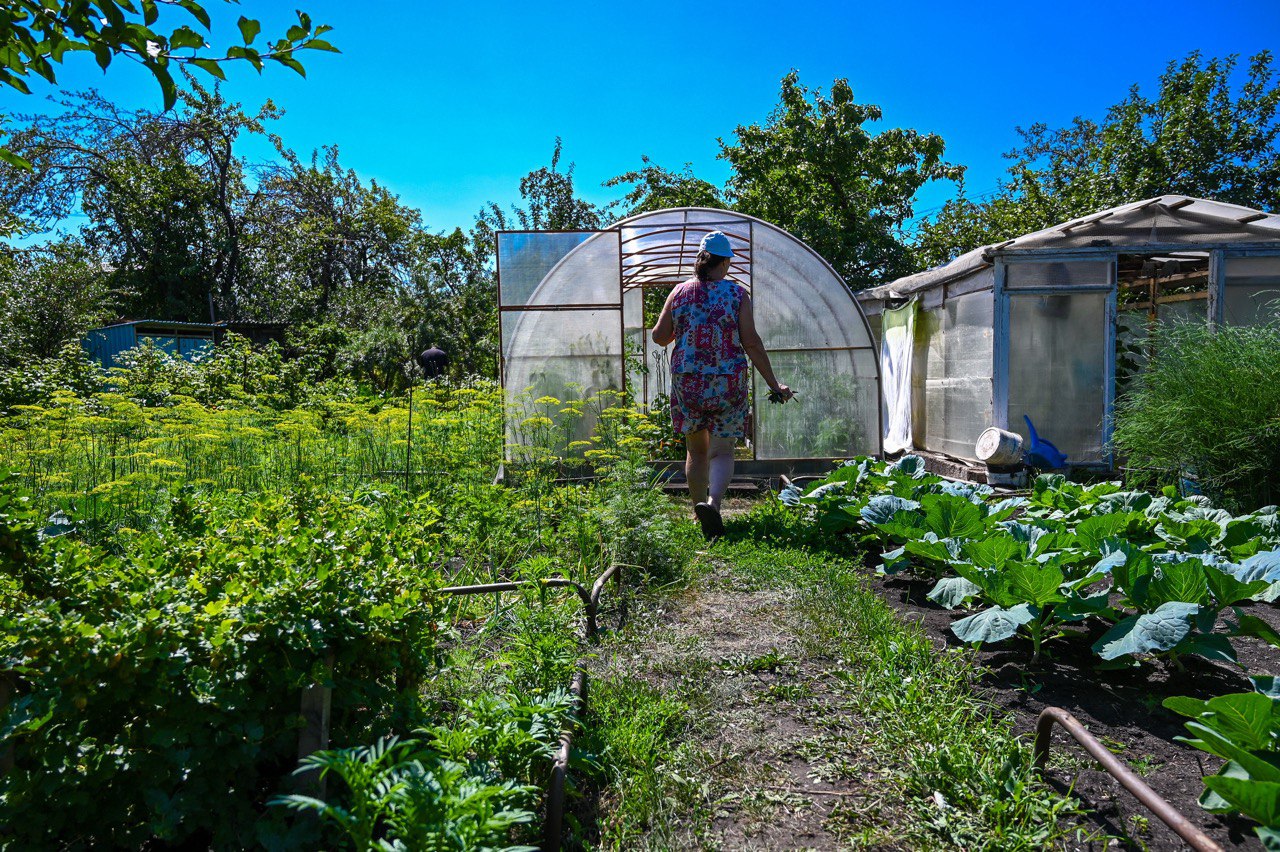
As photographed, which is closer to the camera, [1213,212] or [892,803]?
[892,803]

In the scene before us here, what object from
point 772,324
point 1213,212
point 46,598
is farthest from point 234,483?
point 1213,212

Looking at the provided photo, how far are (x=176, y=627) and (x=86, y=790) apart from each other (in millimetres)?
389

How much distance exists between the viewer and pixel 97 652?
1.53 meters

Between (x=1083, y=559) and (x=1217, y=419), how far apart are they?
125 inches

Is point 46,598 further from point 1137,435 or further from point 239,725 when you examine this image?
point 1137,435

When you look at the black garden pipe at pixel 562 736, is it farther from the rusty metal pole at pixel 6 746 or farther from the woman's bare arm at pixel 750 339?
the woman's bare arm at pixel 750 339

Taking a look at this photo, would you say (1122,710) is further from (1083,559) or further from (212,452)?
(212,452)

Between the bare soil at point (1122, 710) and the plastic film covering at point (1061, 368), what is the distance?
5106 mm

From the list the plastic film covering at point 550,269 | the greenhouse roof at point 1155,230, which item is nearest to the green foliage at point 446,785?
the plastic film covering at point 550,269

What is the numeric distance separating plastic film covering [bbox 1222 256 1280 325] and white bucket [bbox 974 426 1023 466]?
2.64m

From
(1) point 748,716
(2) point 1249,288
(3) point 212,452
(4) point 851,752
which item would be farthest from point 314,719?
(2) point 1249,288

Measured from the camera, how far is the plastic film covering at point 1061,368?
27.5ft

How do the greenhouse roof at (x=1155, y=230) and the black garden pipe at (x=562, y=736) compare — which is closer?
the black garden pipe at (x=562, y=736)

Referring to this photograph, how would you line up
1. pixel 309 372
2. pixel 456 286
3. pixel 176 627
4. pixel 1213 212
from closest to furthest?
pixel 176 627, pixel 1213 212, pixel 309 372, pixel 456 286
